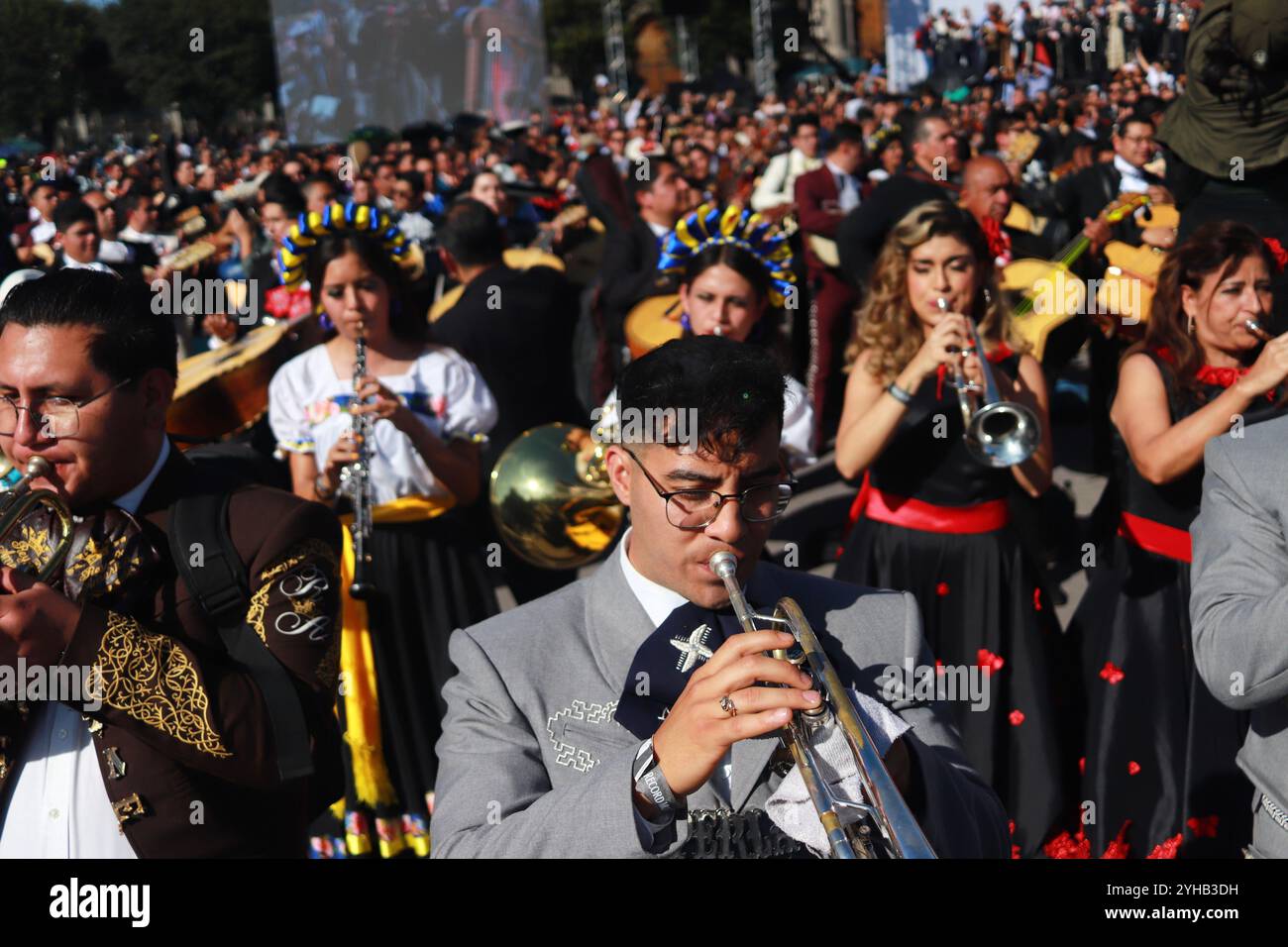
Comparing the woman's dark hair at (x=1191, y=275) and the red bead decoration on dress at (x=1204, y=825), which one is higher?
the woman's dark hair at (x=1191, y=275)

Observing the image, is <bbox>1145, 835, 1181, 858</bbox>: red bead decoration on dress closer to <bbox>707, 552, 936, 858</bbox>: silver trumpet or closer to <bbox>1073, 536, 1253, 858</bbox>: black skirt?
<bbox>1073, 536, 1253, 858</bbox>: black skirt

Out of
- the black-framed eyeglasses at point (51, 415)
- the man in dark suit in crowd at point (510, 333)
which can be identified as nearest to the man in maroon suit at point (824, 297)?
the man in dark suit in crowd at point (510, 333)

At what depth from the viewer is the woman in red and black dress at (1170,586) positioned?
4.01m

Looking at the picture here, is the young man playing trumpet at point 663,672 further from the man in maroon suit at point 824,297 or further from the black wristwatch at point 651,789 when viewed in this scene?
the man in maroon suit at point 824,297

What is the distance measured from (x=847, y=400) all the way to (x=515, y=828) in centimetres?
277

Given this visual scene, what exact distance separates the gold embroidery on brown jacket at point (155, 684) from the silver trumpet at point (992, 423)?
8.55ft

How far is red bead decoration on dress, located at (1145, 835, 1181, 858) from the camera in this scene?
4.02 metres

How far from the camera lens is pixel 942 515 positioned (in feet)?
14.7

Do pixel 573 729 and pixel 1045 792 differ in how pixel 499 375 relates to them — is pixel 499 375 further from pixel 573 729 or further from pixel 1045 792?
pixel 573 729

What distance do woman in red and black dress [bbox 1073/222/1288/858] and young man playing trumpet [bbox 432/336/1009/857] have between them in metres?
2.04

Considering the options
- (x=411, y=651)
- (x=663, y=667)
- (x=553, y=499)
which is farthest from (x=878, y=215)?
(x=663, y=667)

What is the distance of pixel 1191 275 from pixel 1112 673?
1172mm

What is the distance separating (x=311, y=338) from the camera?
18.6 feet
